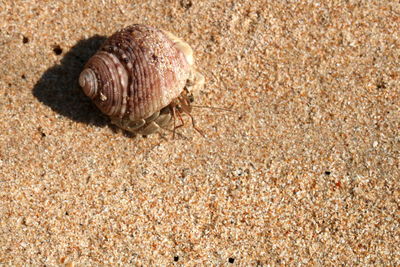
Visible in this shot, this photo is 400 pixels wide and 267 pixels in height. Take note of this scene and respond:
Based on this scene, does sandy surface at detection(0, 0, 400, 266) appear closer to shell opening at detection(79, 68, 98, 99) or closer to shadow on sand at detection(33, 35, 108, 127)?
shadow on sand at detection(33, 35, 108, 127)

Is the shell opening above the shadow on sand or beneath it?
above

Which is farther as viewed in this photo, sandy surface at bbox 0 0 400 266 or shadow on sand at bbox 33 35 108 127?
shadow on sand at bbox 33 35 108 127

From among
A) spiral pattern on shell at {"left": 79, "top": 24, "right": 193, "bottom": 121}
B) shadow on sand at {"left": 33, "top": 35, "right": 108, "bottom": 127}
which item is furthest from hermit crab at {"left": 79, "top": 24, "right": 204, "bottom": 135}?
shadow on sand at {"left": 33, "top": 35, "right": 108, "bottom": 127}

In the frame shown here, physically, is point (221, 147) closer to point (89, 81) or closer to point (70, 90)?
point (89, 81)

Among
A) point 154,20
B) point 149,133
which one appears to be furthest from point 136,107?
point 154,20

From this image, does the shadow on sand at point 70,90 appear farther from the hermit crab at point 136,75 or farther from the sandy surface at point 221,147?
the hermit crab at point 136,75

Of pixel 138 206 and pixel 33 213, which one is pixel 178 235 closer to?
pixel 138 206

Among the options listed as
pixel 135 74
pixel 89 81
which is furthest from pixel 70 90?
pixel 135 74
